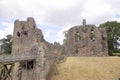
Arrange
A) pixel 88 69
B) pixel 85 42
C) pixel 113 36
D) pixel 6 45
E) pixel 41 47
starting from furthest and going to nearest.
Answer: pixel 6 45, pixel 113 36, pixel 85 42, pixel 88 69, pixel 41 47

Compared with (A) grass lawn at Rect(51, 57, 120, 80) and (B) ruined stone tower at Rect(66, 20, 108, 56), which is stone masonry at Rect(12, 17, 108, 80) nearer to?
(B) ruined stone tower at Rect(66, 20, 108, 56)

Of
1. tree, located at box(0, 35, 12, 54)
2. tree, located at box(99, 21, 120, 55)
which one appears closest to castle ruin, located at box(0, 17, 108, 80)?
tree, located at box(99, 21, 120, 55)

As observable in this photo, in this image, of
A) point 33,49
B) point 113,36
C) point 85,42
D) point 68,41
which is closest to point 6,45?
point 68,41

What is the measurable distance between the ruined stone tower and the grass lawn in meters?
6.54

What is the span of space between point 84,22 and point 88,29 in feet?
5.38

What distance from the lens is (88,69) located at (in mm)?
26391

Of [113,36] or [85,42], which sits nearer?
[85,42]

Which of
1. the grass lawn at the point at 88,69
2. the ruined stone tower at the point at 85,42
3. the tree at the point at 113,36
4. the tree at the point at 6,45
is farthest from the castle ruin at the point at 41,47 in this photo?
the tree at the point at 6,45

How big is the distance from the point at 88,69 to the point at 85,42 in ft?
37.8

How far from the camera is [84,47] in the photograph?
37.3 m

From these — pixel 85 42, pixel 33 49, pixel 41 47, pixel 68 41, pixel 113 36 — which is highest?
pixel 113 36

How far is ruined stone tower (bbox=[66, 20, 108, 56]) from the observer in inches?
1460

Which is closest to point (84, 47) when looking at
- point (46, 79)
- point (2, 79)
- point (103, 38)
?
point (103, 38)

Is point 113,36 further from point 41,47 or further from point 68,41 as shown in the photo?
point 41,47
